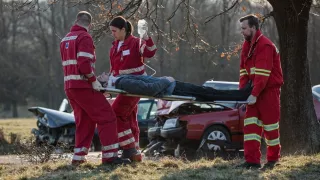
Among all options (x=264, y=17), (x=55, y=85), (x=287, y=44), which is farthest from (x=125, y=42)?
(x=55, y=85)

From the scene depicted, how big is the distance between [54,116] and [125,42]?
8254 millimetres

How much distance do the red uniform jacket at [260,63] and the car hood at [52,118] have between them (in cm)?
887

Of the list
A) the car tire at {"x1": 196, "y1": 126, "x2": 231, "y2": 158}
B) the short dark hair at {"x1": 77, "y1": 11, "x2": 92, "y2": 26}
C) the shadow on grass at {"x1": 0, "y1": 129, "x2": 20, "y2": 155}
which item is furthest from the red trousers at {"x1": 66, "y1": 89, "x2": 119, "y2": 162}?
the shadow on grass at {"x1": 0, "y1": 129, "x2": 20, "y2": 155}

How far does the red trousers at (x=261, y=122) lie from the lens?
7.73 metres

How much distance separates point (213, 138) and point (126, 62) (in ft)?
17.8

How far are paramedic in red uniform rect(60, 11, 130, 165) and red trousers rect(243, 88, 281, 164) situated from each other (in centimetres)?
172

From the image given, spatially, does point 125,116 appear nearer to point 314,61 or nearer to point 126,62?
point 126,62

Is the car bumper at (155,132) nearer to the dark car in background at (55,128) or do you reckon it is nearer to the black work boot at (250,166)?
the dark car in background at (55,128)

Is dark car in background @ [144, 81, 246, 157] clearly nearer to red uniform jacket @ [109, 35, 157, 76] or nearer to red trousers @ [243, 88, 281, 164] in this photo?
red uniform jacket @ [109, 35, 157, 76]

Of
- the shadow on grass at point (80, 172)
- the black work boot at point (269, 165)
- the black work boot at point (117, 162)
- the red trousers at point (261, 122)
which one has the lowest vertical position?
the black work boot at point (269, 165)

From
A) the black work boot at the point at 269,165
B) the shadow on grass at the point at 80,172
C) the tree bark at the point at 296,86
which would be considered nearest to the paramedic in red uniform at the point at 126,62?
the shadow on grass at the point at 80,172

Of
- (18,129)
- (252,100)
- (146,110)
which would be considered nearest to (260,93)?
(252,100)

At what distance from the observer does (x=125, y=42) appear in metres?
8.40

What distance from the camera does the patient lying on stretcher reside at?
752cm
